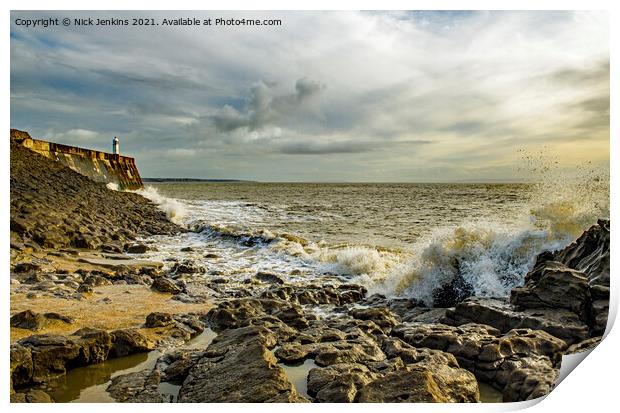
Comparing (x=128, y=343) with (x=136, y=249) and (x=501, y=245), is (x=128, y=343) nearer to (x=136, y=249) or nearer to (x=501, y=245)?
(x=501, y=245)

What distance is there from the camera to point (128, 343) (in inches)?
186

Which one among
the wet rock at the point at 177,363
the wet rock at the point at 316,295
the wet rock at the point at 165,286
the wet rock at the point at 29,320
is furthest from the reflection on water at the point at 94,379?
the wet rock at the point at 316,295

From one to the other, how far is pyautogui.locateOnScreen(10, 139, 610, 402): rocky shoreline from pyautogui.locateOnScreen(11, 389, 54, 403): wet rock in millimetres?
11

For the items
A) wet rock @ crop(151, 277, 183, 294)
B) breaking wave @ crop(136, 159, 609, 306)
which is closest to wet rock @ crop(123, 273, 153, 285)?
wet rock @ crop(151, 277, 183, 294)

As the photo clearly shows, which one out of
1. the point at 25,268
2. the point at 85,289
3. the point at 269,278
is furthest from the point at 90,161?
the point at 85,289

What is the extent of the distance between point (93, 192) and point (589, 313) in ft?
64.0

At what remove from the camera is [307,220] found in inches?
849

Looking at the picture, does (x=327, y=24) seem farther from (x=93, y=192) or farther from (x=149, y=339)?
(x=93, y=192)

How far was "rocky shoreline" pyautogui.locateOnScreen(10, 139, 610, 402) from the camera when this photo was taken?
3936mm

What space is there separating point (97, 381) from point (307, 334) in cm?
227

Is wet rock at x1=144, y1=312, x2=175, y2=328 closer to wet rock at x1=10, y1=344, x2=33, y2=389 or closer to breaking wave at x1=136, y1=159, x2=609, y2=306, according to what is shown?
wet rock at x1=10, y1=344, x2=33, y2=389

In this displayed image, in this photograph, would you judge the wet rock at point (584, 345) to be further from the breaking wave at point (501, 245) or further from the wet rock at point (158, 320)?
the wet rock at point (158, 320)
